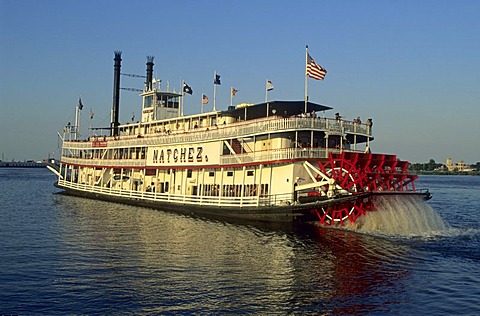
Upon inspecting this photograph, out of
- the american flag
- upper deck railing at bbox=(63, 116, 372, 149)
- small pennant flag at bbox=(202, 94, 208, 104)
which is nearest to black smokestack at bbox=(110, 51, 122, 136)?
upper deck railing at bbox=(63, 116, 372, 149)

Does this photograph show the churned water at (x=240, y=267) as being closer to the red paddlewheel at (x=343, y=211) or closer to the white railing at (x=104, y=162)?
the red paddlewheel at (x=343, y=211)

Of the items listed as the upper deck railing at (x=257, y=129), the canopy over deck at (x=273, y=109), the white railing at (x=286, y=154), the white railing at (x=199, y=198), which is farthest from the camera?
the canopy over deck at (x=273, y=109)

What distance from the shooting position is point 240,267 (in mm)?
17891

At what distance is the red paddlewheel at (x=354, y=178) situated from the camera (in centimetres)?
2553

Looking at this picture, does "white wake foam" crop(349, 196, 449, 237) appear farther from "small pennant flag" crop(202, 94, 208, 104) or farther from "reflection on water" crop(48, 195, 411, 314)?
"small pennant flag" crop(202, 94, 208, 104)

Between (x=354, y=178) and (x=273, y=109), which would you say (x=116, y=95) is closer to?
(x=273, y=109)

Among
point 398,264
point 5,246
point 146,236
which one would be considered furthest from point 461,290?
point 5,246

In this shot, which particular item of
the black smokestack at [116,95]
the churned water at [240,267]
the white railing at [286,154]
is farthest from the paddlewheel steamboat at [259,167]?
the black smokestack at [116,95]

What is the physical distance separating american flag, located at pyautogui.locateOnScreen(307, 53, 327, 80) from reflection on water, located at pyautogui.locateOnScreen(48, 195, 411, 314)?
28.2ft

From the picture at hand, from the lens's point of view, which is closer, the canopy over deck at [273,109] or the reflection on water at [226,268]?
the reflection on water at [226,268]

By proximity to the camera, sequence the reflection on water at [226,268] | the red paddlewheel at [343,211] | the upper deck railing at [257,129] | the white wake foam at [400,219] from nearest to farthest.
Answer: the reflection on water at [226,268] → the red paddlewheel at [343,211] → the white wake foam at [400,219] → the upper deck railing at [257,129]

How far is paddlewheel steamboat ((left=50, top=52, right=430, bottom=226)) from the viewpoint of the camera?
26188 mm

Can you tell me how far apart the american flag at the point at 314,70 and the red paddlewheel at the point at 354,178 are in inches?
184

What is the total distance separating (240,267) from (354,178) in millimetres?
10551
